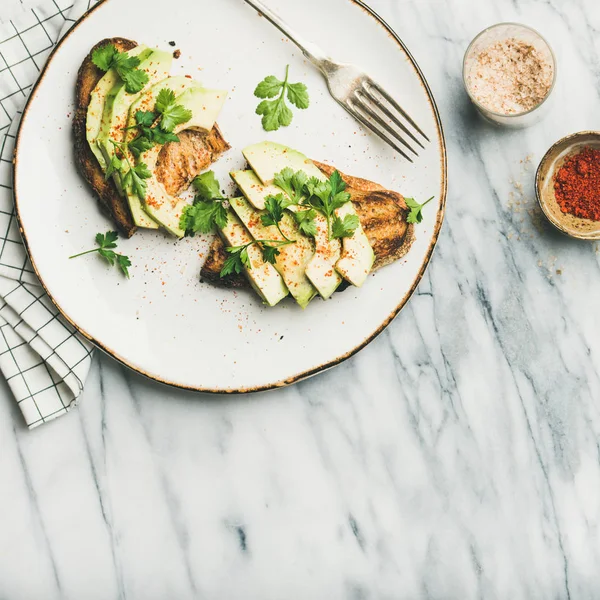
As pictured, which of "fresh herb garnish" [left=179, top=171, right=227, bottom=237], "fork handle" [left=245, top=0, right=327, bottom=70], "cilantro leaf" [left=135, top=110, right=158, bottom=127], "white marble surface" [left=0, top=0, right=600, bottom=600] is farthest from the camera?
"white marble surface" [left=0, top=0, right=600, bottom=600]

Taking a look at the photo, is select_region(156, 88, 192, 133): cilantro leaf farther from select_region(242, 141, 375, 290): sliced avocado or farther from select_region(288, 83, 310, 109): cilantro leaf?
select_region(288, 83, 310, 109): cilantro leaf

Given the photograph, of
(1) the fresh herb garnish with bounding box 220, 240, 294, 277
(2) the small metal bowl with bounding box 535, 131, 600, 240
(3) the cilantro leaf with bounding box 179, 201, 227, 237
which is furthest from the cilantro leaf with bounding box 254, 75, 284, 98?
(2) the small metal bowl with bounding box 535, 131, 600, 240

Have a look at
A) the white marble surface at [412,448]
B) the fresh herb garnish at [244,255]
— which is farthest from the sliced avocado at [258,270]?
the white marble surface at [412,448]

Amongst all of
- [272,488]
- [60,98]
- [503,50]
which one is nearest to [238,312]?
[272,488]

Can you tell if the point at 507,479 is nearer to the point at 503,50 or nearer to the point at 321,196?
the point at 321,196

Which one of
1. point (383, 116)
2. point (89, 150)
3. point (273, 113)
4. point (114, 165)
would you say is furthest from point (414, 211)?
point (89, 150)

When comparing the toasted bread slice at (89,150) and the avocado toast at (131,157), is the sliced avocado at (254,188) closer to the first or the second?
the avocado toast at (131,157)
